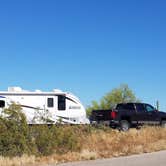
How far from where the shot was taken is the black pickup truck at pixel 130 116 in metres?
30.2

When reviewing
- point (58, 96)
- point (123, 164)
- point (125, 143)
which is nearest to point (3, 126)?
point (123, 164)

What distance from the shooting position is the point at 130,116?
3048 centimetres

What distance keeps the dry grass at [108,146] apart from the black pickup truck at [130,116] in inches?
226

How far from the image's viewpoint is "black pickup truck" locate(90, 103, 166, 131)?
30.2 m

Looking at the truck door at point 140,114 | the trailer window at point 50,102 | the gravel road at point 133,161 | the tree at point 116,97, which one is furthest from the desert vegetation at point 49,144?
the tree at point 116,97

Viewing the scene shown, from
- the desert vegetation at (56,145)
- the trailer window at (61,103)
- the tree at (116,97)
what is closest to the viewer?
the desert vegetation at (56,145)

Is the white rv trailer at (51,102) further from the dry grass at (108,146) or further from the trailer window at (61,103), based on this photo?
the dry grass at (108,146)

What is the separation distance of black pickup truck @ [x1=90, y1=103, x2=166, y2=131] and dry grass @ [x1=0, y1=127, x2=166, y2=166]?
18.8 ft

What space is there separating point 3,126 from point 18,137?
66 cm

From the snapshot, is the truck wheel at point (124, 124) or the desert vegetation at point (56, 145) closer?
the desert vegetation at point (56, 145)

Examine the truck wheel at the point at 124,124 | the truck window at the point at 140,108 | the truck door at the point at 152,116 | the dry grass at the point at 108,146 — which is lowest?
the dry grass at the point at 108,146

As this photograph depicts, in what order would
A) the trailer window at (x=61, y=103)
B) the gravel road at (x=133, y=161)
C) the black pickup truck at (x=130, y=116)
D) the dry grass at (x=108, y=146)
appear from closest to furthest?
the gravel road at (x=133, y=161)
the dry grass at (x=108, y=146)
the black pickup truck at (x=130, y=116)
the trailer window at (x=61, y=103)

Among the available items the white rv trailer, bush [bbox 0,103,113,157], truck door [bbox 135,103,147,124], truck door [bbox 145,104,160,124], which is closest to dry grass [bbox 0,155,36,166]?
bush [bbox 0,103,113,157]

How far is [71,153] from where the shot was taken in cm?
1622
